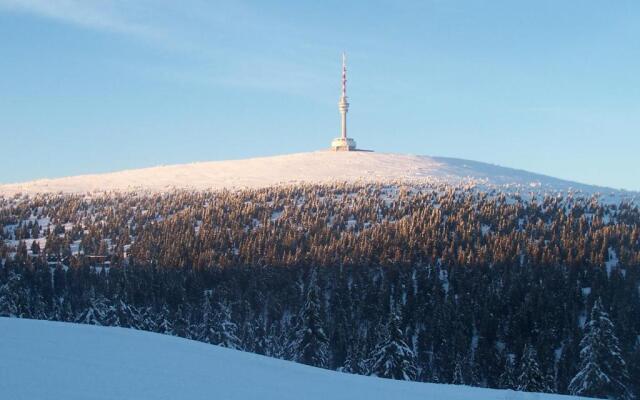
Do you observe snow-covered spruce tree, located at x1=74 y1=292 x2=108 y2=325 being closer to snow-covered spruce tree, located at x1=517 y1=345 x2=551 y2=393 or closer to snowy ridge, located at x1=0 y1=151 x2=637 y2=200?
snow-covered spruce tree, located at x1=517 y1=345 x2=551 y2=393

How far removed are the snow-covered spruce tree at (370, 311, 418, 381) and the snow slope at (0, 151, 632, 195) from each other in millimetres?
85982

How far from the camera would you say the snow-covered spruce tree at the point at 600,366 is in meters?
38.7

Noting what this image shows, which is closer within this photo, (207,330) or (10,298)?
(207,330)

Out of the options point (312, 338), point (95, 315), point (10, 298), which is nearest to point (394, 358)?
point (312, 338)

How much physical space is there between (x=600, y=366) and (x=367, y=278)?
41785mm

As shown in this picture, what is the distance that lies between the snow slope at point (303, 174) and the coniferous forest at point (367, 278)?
779 inches

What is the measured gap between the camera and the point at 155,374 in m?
19.3

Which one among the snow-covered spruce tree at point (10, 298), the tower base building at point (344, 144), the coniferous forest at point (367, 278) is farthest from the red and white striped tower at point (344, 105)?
the snow-covered spruce tree at point (10, 298)

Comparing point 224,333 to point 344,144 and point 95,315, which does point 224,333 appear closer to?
point 95,315

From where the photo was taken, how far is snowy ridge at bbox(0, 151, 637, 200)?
133 m

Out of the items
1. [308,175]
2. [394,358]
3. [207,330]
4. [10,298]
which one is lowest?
[207,330]

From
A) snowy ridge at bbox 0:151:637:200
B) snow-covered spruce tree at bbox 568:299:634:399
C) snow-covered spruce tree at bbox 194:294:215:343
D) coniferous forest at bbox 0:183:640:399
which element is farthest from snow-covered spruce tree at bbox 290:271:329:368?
snowy ridge at bbox 0:151:637:200

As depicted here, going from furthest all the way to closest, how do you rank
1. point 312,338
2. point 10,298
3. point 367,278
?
point 367,278 → point 10,298 → point 312,338

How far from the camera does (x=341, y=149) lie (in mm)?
170750
